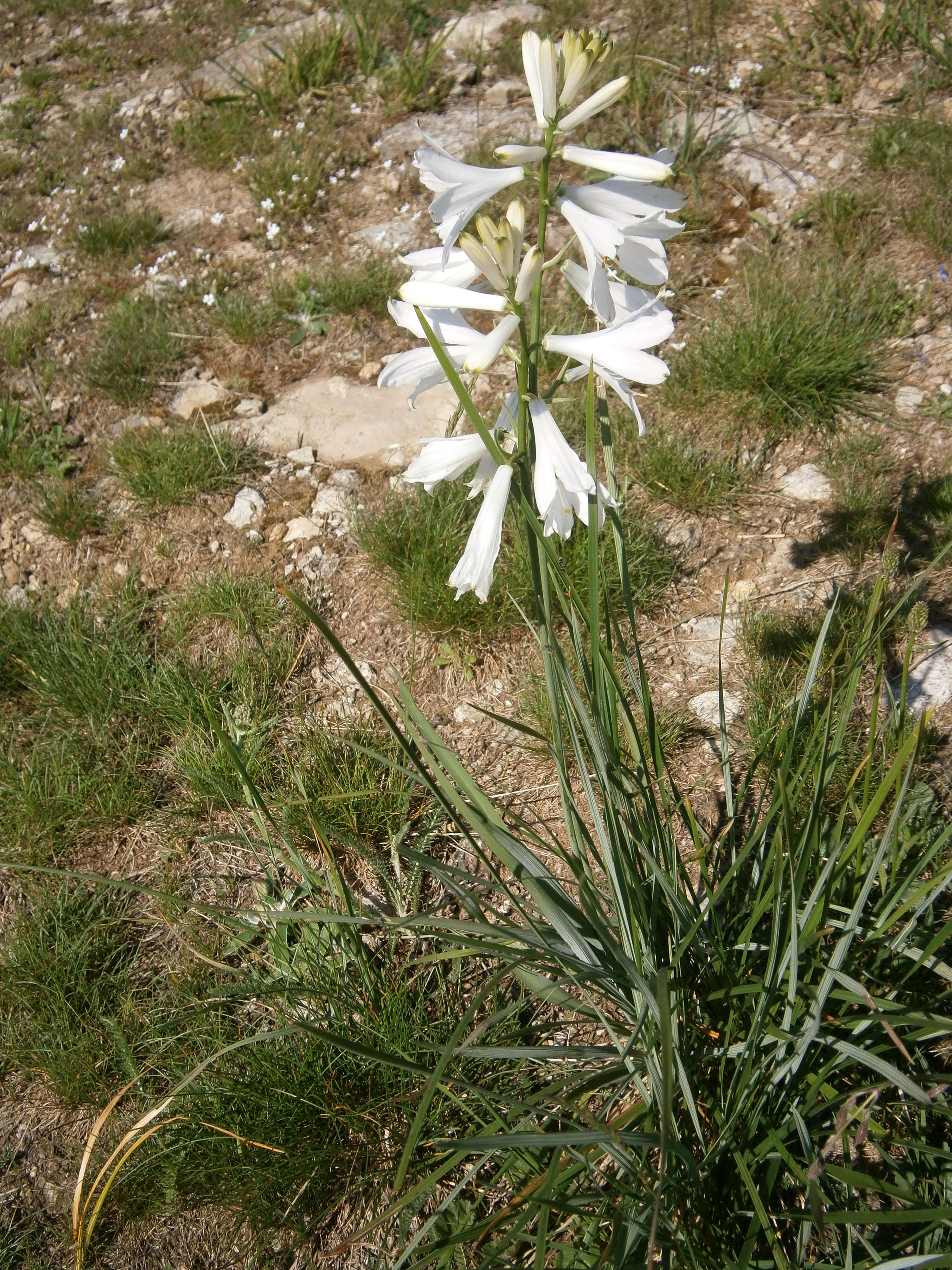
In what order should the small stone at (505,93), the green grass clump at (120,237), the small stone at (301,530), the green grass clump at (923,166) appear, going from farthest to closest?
the small stone at (505,93)
the green grass clump at (120,237)
the green grass clump at (923,166)
the small stone at (301,530)

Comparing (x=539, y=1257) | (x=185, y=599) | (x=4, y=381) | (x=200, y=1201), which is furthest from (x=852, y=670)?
(x=4, y=381)

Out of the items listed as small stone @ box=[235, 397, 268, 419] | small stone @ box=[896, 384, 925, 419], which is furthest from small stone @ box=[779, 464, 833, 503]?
small stone @ box=[235, 397, 268, 419]

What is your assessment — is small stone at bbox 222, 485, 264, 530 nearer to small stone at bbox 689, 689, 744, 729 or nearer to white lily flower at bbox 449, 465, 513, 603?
small stone at bbox 689, 689, 744, 729

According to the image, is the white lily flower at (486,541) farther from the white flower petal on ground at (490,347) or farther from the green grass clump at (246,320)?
the green grass clump at (246,320)

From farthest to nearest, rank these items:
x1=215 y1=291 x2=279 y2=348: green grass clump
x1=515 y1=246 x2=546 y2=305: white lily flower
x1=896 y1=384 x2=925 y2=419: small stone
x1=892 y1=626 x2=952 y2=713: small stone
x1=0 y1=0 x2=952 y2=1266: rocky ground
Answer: x1=215 y1=291 x2=279 y2=348: green grass clump
x1=896 y1=384 x2=925 y2=419: small stone
x1=0 y1=0 x2=952 y2=1266: rocky ground
x1=892 y1=626 x2=952 y2=713: small stone
x1=515 y1=246 x2=546 y2=305: white lily flower

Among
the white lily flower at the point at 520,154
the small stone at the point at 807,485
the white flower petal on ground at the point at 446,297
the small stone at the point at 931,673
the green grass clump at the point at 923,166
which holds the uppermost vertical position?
the white lily flower at the point at 520,154

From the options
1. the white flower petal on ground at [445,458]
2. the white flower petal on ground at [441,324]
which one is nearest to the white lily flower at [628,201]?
the white flower petal on ground at [441,324]
